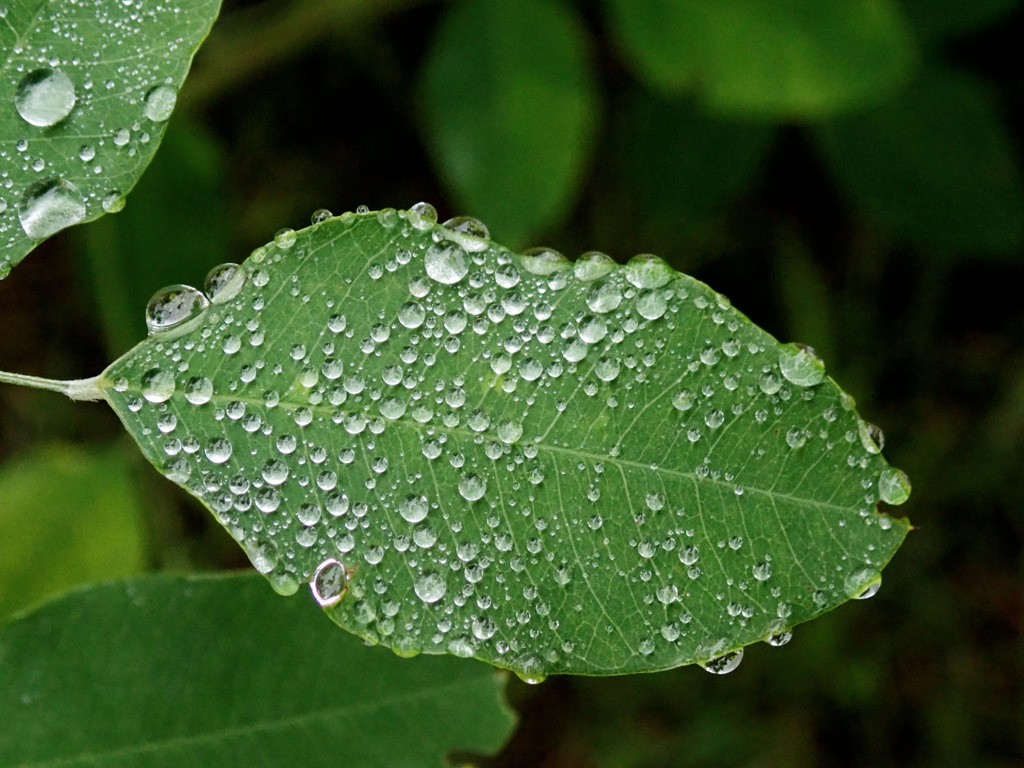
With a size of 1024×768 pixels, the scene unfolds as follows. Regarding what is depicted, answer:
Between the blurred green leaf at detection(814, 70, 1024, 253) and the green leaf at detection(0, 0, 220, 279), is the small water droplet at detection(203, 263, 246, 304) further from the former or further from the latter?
the blurred green leaf at detection(814, 70, 1024, 253)

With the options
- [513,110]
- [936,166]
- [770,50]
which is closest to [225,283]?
[513,110]

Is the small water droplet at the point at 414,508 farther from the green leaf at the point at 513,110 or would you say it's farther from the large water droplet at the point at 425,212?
the green leaf at the point at 513,110

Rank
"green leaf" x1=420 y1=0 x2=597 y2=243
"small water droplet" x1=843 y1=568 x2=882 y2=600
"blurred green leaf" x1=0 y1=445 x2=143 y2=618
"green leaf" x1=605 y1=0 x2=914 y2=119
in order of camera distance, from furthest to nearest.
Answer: "green leaf" x1=420 y1=0 x2=597 y2=243 < "green leaf" x1=605 y1=0 x2=914 y2=119 < "blurred green leaf" x1=0 y1=445 x2=143 y2=618 < "small water droplet" x1=843 y1=568 x2=882 y2=600

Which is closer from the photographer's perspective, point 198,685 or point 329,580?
point 329,580

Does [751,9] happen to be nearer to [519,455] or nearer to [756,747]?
[519,455]

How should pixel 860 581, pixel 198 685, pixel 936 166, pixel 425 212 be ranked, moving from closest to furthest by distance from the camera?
pixel 860 581 → pixel 425 212 → pixel 198 685 → pixel 936 166

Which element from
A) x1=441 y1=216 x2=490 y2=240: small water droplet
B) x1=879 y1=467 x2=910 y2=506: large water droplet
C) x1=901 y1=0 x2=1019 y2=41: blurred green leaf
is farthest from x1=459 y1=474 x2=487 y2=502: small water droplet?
x1=901 y1=0 x2=1019 y2=41: blurred green leaf

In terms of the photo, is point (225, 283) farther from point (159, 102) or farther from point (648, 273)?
point (648, 273)
